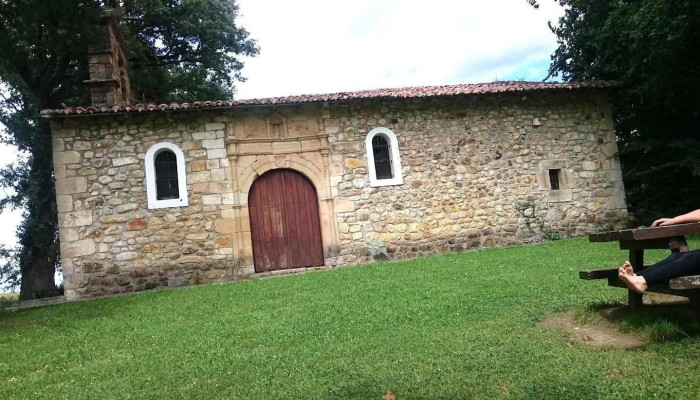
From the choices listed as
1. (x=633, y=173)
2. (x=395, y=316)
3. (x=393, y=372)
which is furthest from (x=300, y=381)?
(x=633, y=173)

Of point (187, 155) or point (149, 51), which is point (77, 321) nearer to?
point (187, 155)

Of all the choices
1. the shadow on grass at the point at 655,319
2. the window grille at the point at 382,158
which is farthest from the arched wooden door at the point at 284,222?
the shadow on grass at the point at 655,319

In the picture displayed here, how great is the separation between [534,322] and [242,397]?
246cm

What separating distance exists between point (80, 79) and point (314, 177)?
801cm

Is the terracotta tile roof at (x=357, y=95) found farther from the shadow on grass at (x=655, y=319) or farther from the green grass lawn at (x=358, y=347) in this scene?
the shadow on grass at (x=655, y=319)

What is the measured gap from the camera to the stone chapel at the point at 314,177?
10031mm

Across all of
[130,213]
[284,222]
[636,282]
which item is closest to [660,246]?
[636,282]

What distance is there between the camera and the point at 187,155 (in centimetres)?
1047

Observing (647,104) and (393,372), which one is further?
(647,104)

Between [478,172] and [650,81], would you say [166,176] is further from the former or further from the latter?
[650,81]

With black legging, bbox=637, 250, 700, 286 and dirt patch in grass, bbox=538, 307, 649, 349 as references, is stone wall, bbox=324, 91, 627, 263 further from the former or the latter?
black legging, bbox=637, 250, 700, 286

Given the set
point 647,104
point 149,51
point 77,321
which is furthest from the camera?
point 149,51

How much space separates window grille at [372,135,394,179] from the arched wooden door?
164cm

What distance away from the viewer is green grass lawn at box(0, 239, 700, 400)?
2.78m
